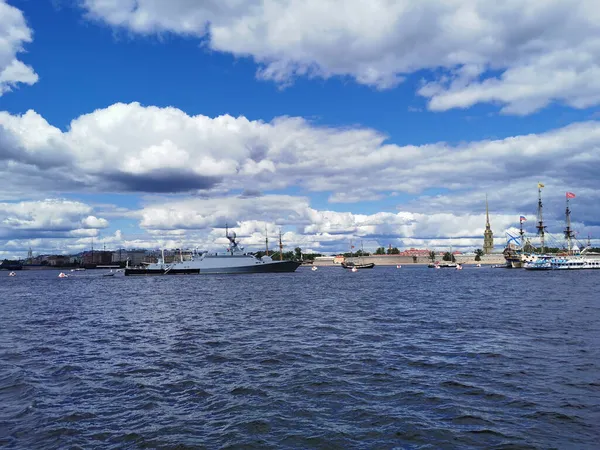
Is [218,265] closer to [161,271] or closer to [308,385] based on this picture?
[161,271]

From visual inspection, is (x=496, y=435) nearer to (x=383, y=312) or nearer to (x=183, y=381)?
(x=183, y=381)

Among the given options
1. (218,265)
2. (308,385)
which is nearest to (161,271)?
(218,265)

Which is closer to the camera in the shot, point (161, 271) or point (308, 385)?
point (308, 385)

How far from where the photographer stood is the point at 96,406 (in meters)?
14.2

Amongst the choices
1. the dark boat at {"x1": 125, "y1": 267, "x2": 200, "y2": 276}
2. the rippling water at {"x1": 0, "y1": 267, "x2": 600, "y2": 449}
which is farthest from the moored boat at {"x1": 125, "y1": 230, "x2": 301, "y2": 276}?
the rippling water at {"x1": 0, "y1": 267, "x2": 600, "y2": 449}

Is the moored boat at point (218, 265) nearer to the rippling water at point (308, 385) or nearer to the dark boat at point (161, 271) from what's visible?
the dark boat at point (161, 271)

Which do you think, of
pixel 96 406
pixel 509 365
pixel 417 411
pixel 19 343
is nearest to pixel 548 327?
pixel 509 365

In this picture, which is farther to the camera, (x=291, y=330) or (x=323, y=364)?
(x=291, y=330)

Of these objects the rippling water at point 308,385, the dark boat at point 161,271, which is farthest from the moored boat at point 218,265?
the rippling water at point 308,385

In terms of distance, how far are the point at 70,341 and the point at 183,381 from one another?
1326 cm

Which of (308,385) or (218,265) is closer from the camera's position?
(308,385)

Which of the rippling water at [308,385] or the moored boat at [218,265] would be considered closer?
the rippling water at [308,385]

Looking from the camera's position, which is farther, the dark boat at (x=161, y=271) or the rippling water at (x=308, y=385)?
the dark boat at (x=161, y=271)

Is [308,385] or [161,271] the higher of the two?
[161,271]
